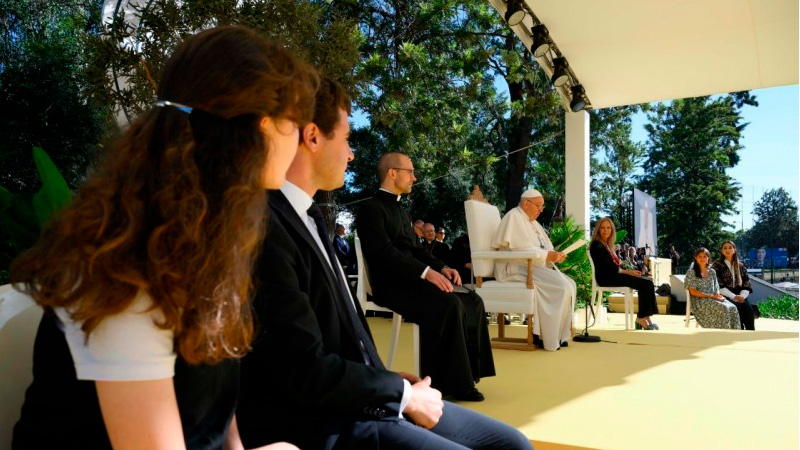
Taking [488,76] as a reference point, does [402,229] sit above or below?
below

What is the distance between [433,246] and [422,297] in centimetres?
682

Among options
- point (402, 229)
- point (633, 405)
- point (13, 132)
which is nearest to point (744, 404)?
point (633, 405)

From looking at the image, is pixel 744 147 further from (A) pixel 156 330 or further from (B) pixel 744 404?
(A) pixel 156 330

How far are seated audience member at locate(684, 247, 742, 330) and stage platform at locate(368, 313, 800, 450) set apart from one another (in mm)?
2236

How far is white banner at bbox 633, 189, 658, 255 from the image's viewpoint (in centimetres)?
1695

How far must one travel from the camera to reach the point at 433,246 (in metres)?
10.9

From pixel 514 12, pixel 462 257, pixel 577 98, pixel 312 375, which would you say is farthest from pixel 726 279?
pixel 312 375

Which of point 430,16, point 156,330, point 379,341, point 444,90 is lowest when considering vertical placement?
point 379,341

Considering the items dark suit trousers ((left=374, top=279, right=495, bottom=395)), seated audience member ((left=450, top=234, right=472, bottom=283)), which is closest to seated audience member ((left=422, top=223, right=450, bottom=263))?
seated audience member ((left=450, top=234, right=472, bottom=283))

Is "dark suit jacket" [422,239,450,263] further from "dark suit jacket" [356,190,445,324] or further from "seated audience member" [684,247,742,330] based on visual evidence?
"dark suit jacket" [356,190,445,324]

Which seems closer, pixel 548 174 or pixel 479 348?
pixel 479 348

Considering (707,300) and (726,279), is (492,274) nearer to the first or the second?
(707,300)

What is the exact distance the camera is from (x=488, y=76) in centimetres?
1988

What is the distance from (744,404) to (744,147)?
40.8 meters
